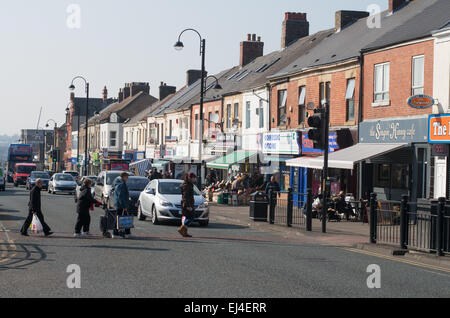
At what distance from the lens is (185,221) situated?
18.3 metres

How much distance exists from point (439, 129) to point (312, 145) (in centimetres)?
960

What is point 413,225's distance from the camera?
15.7m

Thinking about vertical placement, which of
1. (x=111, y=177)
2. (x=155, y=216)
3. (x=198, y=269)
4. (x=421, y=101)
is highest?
(x=421, y=101)

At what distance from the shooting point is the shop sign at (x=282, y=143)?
3381 centimetres

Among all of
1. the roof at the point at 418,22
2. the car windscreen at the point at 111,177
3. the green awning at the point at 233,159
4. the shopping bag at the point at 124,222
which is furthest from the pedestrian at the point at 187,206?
the green awning at the point at 233,159

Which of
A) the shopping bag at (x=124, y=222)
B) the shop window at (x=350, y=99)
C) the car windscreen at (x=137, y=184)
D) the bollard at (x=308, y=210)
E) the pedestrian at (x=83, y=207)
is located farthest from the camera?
the shop window at (x=350, y=99)

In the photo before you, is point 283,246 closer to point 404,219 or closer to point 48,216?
point 404,219

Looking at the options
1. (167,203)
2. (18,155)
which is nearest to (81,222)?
(167,203)

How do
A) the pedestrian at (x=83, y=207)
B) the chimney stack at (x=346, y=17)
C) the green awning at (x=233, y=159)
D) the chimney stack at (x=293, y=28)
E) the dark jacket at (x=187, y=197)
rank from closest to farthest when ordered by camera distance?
1. the pedestrian at (x=83, y=207)
2. the dark jacket at (x=187, y=197)
3. the chimney stack at (x=346, y=17)
4. the green awning at (x=233, y=159)
5. the chimney stack at (x=293, y=28)

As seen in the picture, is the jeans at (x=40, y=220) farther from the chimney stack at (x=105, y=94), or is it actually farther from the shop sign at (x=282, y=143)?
the chimney stack at (x=105, y=94)

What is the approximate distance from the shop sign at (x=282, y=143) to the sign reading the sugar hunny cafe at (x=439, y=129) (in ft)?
35.0

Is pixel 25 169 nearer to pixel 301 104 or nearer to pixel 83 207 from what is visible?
pixel 301 104

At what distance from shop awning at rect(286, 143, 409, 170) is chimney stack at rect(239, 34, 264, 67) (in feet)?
80.3
